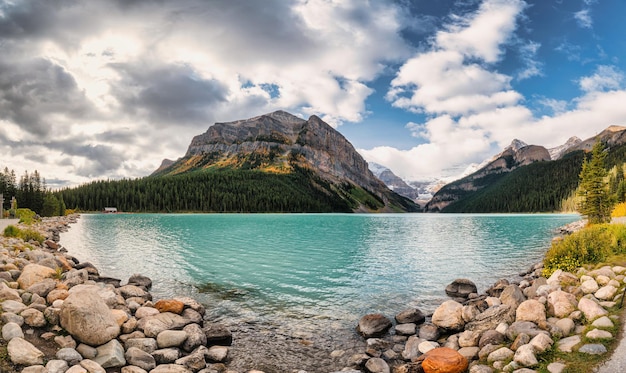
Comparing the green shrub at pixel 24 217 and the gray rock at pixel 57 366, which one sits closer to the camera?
the gray rock at pixel 57 366

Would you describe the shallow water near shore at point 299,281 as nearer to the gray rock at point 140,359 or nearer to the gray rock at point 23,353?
the gray rock at point 140,359

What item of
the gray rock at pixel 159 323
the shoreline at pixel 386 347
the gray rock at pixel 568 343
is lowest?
the shoreline at pixel 386 347

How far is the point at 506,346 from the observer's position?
12.6 m

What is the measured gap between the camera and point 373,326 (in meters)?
17.3

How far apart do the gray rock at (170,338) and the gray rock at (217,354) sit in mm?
1373

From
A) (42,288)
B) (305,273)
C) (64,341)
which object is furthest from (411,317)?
(42,288)

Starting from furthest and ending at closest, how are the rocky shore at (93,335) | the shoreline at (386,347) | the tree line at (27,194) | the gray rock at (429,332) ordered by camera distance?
1. the tree line at (27,194)
2. the gray rock at (429,332)
3. the shoreline at (386,347)
4. the rocky shore at (93,335)

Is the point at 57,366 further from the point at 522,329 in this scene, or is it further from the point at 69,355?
the point at 522,329

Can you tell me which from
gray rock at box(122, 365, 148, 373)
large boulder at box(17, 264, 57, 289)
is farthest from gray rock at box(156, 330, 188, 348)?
large boulder at box(17, 264, 57, 289)

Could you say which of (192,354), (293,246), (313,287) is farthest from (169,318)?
(293,246)

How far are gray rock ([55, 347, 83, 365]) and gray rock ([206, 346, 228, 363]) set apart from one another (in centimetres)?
459

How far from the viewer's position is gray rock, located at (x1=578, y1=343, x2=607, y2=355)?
1027cm

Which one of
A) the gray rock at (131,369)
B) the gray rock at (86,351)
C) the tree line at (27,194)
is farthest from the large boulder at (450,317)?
the tree line at (27,194)

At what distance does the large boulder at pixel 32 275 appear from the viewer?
1714 cm
